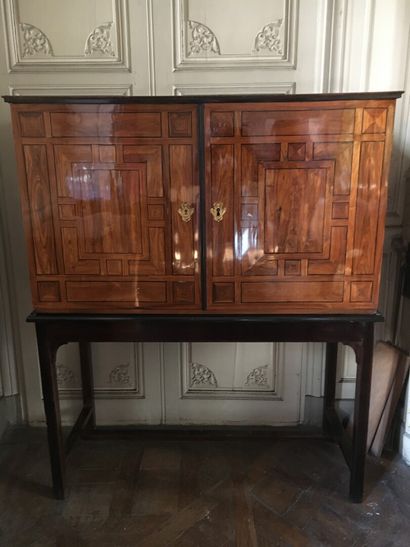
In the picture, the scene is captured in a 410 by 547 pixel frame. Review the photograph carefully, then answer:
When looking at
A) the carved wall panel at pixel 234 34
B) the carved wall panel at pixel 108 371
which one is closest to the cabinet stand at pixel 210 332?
the carved wall panel at pixel 108 371

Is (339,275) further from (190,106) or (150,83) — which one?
(150,83)

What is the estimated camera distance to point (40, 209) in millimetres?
1558

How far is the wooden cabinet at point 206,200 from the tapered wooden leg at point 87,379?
0.59 meters

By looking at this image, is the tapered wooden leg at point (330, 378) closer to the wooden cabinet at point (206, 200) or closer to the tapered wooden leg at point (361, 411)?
the tapered wooden leg at point (361, 411)

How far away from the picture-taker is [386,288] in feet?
6.93

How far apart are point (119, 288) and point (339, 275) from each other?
748mm

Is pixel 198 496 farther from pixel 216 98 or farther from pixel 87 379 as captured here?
pixel 216 98

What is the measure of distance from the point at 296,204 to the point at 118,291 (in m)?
0.67

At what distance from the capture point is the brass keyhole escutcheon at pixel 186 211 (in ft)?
5.02

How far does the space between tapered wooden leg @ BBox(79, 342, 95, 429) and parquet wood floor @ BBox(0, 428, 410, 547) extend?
0.46 feet

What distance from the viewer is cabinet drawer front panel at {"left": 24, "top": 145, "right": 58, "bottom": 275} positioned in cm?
152

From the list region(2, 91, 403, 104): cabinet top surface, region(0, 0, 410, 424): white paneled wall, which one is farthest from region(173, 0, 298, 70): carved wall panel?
region(2, 91, 403, 104): cabinet top surface

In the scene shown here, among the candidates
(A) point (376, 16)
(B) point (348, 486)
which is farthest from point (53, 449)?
(A) point (376, 16)

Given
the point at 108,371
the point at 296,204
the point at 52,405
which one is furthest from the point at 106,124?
the point at 108,371
